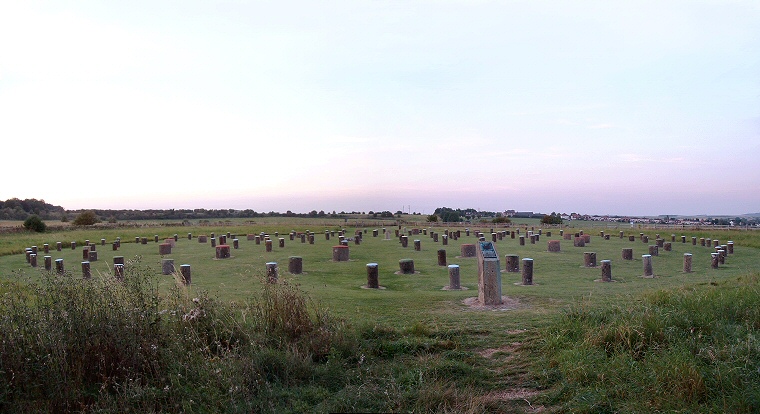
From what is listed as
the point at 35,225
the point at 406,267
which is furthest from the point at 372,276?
the point at 35,225

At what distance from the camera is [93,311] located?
5496mm

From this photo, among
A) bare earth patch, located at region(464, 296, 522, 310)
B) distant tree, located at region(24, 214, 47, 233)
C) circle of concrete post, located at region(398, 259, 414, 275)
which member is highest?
distant tree, located at region(24, 214, 47, 233)

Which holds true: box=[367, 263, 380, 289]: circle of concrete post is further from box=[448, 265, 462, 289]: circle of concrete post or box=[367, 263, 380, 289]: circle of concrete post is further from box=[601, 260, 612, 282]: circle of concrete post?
box=[601, 260, 612, 282]: circle of concrete post

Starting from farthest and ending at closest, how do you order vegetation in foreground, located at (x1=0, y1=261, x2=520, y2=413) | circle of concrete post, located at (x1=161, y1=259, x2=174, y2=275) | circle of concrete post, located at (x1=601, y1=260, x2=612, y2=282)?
circle of concrete post, located at (x1=161, y1=259, x2=174, y2=275) → circle of concrete post, located at (x1=601, y1=260, x2=612, y2=282) → vegetation in foreground, located at (x1=0, y1=261, x2=520, y2=413)

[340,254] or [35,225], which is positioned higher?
[35,225]

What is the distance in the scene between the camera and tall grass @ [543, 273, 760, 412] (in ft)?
14.6

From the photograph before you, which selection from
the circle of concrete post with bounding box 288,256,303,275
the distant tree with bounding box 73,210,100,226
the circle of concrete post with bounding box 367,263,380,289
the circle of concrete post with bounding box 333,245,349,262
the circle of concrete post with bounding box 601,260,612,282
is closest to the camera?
the circle of concrete post with bounding box 367,263,380,289

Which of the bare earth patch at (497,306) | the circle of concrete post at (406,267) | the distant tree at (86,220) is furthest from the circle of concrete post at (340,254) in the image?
the distant tree at (86,220)

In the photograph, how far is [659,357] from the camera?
510cm

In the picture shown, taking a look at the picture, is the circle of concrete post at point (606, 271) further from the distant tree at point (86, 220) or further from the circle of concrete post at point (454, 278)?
the distant tree at point (86, 220)

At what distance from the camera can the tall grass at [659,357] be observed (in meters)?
4.46

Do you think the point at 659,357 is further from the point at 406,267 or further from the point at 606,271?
the point at 406,267


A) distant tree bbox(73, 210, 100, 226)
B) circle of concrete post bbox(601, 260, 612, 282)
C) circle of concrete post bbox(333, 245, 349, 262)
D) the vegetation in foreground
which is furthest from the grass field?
distant tree bbox(73, 210, 100, 226)

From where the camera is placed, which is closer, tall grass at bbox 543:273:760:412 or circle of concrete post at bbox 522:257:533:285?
tall grass at bbox 543:273:760:412
